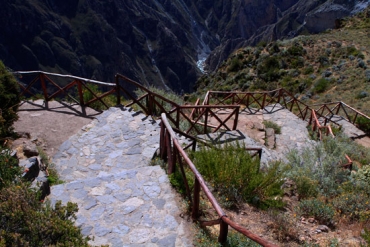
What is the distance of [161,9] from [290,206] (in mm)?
148256

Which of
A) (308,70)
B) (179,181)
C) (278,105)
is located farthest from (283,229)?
(308,70)

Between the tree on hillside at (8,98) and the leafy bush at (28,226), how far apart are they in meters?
3.70

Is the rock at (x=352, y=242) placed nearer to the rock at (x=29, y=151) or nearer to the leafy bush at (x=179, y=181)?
the leafy bush at (x=179, y=181)

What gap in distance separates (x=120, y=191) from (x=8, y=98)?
3.66m

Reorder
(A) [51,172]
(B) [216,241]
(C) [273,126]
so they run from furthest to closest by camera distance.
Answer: (C) [273,126] → (A) [51,172] → (B) [216,241]

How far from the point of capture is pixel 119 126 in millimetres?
7844

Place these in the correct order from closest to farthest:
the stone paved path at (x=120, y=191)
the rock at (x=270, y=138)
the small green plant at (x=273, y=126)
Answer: the stone paved path at (x=120, y=191), the rock at (x=270, y=138), the small green plant at (x=273, y=126)

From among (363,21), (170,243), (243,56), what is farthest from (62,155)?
(363,21)

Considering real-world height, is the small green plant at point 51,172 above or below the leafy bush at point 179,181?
below

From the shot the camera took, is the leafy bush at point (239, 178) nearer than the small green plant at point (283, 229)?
No

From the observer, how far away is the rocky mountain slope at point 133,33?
80.1 metres

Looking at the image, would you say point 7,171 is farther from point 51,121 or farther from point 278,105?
point 278,105

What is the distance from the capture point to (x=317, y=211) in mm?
4766

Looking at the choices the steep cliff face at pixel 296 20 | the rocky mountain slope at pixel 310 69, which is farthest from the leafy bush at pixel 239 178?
the steep cliff face at pixel 296 20
